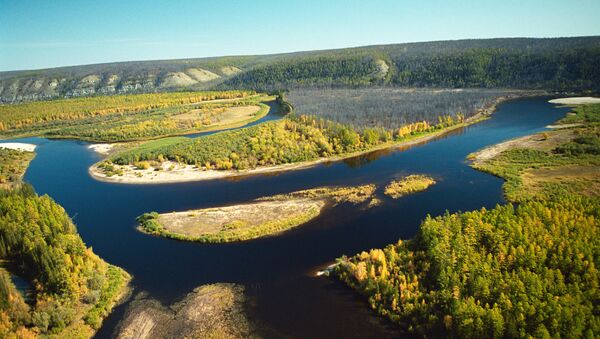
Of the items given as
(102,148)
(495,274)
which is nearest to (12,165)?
(102,148)

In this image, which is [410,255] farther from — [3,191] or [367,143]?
[367,143]

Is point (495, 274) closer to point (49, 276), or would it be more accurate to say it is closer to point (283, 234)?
point (283, 234)

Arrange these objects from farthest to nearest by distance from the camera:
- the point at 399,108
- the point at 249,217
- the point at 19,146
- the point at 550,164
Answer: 1. the point at 399,108
2. the point at 19,146
3. the point at 550,164
4. the point at 249,217

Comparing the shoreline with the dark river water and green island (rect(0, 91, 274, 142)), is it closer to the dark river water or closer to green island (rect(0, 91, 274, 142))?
the dark river water

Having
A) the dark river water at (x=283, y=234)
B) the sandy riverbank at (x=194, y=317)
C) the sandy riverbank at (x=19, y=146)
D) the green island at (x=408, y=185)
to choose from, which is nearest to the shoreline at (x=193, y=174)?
the dark river water at (x=283, y=234)

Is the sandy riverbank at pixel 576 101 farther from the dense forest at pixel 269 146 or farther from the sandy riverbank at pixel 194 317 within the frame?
the sandy riverbank at pixel 194 317
